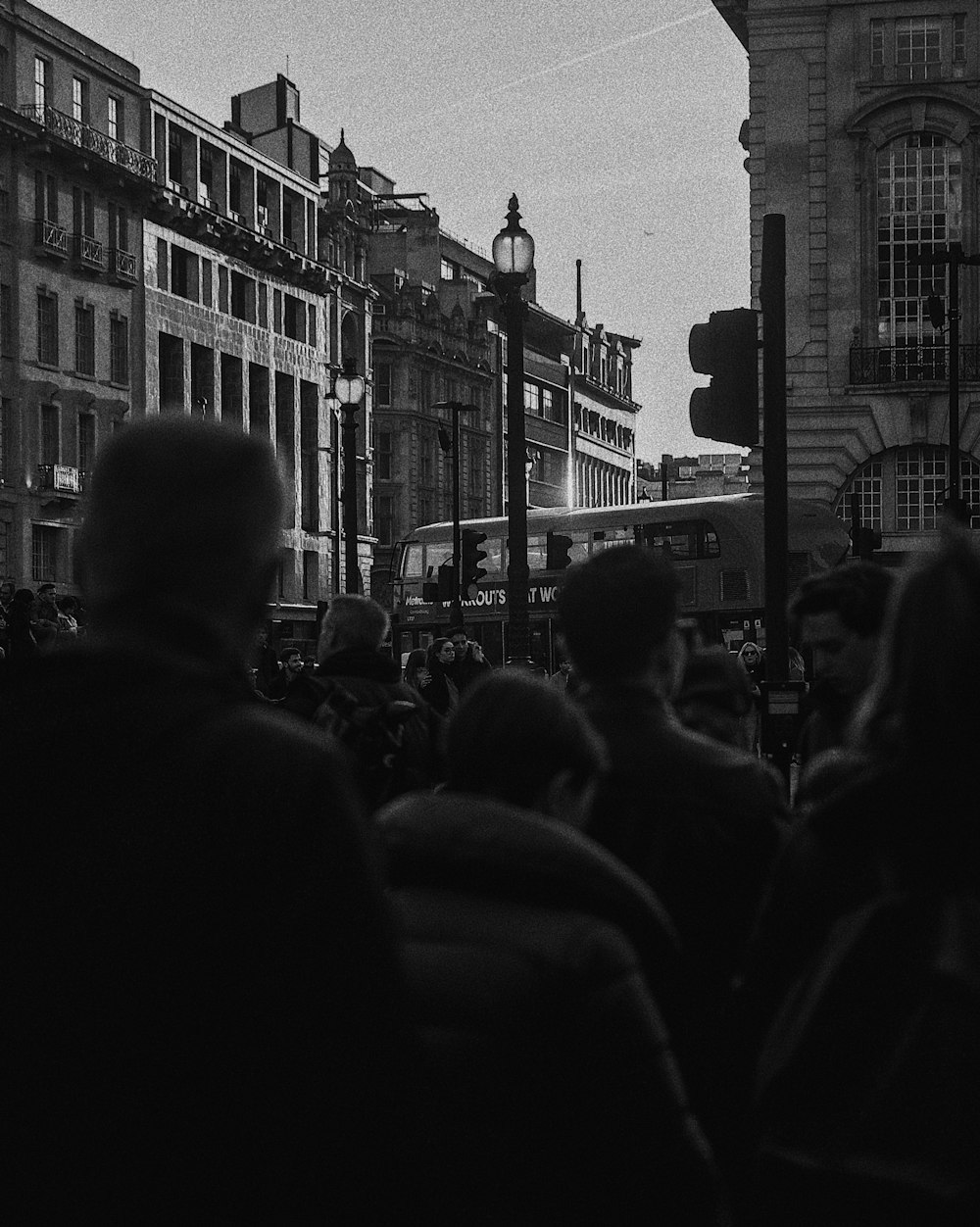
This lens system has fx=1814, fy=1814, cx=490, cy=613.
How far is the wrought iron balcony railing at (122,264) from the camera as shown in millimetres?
65250

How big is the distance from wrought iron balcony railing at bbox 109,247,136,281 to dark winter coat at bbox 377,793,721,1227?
2563 inches

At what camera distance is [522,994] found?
102 inches

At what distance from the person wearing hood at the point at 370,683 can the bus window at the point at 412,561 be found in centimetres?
3721

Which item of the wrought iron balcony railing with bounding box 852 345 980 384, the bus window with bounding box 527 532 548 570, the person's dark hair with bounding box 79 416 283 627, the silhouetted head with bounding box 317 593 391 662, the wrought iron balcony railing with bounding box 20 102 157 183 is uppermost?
the wrought iron balcony railing with bounding box 20 102 157 183

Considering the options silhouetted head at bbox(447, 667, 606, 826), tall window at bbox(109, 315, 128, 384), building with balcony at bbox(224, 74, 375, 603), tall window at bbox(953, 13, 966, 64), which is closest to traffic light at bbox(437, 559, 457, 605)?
silhouetted head at bbox(447, 667, 606, 826)

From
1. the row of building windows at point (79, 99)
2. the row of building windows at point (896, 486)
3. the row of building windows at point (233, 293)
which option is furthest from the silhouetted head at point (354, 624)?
the row of building windows at point (233, 293)

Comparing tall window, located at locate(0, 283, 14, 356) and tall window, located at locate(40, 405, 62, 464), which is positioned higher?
tall window, located at locate(0, 283, 14, 356)

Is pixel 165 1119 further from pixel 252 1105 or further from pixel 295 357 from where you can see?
pixel 295 357

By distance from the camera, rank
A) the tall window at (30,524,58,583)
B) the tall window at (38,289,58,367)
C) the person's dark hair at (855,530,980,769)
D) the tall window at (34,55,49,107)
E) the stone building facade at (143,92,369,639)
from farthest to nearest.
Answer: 1. the stone building facade at (143,92,369,639)
2. the tall window at (38,289,58,367)
3. the tall window at (34,55,49,107)
4. the tall window at (30,524,58,583)
5. the person's dark hair at (855,530,980,769)

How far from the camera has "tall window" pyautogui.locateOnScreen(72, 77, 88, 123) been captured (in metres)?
63.2

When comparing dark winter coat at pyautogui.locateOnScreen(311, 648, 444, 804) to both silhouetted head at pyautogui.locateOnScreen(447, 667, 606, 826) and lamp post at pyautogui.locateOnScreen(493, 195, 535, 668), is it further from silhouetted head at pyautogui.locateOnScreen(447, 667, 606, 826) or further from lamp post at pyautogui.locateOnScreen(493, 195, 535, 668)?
lamp post at pyautogui.locateOnScreen(493, 195, 535, 668)

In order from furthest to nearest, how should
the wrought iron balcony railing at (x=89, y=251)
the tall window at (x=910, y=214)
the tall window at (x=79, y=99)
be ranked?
the tall window at (x=79, y=99) < the wrought iron balcony railing at (x=89, y=251) < the tall window at (x=910, y=214)

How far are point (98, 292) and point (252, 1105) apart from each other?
6524 centimetres

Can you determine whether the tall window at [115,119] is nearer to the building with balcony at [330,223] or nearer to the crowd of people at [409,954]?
the building with balcony at [330,223]
